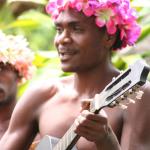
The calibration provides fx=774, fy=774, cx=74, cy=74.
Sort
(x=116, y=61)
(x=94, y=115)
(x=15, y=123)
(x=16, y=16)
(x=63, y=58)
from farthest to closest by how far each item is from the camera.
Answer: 1. (x=16, y=16)
2. (x=116, y=61)
3. (x=15, y=123)
4. (x=63, y=58)
5. (x=94, y=115)

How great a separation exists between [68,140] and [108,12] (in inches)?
33.0

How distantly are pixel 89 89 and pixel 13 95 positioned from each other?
1158 mm

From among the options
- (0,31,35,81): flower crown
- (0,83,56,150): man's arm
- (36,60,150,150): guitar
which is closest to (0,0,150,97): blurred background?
(0,31,35,81): flower crown

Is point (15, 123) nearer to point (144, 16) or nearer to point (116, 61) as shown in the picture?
point (116, 61)

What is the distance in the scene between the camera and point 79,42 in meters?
4.16

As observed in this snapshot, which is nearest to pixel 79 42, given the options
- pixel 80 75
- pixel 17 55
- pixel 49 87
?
pixel 80 75

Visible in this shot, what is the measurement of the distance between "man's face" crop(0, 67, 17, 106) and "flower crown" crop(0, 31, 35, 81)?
6 centimetres

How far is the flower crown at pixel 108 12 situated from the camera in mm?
4199

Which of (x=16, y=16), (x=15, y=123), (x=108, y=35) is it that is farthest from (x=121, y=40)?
(x=16, y=16)

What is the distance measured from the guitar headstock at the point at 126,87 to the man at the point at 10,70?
1.81m

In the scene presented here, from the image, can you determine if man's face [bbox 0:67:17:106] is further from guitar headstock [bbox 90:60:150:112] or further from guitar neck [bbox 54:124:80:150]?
guitar headstock [bbox 90:60:150:112]

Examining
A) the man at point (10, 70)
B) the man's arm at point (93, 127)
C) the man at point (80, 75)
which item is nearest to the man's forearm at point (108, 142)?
the man's arm at point (93, 127)

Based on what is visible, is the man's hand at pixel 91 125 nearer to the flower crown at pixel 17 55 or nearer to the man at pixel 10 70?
the man at pixel 10 70

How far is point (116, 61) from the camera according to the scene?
21.0 ft
